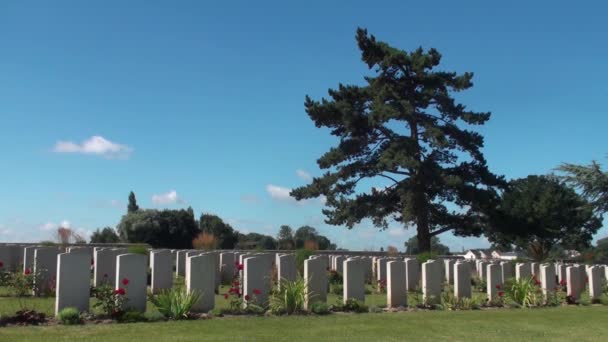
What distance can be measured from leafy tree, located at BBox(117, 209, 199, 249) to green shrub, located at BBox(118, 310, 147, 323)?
44152 mm

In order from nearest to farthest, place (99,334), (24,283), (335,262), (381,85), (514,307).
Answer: (99,334) → (24,283) → (514,307) → (335,262) → (381,85)

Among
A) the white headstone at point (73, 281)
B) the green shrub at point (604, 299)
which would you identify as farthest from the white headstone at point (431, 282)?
the white headstone at point (73, 281)

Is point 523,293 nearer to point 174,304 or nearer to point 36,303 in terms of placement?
point 174,304

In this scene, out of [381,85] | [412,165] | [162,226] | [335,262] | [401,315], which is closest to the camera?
[401,315]

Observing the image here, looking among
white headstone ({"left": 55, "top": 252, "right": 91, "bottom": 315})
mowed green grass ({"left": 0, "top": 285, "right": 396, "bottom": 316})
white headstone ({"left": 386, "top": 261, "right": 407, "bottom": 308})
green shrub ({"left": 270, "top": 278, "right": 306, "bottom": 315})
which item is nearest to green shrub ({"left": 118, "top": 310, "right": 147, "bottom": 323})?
white headstone ({"left": 55, "top": 252, "right": 91, "bottom": 315})

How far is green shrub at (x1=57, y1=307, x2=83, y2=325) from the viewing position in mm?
9451

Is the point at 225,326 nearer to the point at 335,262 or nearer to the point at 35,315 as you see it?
the point at 35,315

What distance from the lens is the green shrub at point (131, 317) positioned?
982cm

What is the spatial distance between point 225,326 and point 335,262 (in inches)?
489

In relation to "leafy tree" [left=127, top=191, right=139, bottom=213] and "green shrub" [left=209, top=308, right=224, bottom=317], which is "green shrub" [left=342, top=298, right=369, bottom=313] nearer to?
"green shrub" [left=209, top=308, right=224, bottom=317]

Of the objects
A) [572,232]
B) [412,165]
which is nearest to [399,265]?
[412,165]

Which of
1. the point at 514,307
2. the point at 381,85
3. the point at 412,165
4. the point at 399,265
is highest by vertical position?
the point at 381,85

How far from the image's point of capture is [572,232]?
58750mm

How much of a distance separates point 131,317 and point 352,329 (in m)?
3.39
